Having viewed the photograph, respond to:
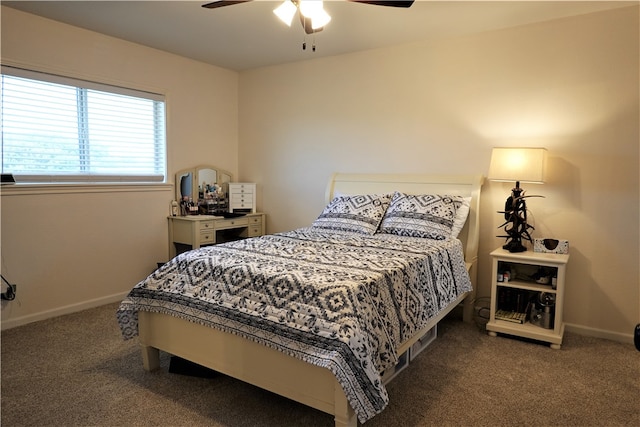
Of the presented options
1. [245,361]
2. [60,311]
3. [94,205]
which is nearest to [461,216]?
[245,361]

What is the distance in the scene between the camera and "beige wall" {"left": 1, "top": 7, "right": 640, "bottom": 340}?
3061 mm

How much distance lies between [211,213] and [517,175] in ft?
9.76

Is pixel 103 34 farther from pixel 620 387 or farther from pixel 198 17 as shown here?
pixel 620 387

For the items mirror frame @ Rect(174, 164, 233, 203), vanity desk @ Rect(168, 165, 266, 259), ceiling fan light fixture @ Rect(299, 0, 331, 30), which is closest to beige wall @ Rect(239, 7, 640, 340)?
vanity desk @ Rect(168, 165, 266, 259)

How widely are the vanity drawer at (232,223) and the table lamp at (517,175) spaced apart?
256 cm

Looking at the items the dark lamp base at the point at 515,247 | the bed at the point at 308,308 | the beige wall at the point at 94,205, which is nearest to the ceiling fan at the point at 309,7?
the bed at the point at 308,308

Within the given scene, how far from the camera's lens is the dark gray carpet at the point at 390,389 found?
2086mm

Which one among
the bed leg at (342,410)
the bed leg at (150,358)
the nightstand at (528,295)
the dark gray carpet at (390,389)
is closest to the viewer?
the bed leg at (342,410)

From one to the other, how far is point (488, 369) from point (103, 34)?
3.97 meters

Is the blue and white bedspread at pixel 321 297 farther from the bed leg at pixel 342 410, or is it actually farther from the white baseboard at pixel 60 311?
the white baseboard at pixel 60 311

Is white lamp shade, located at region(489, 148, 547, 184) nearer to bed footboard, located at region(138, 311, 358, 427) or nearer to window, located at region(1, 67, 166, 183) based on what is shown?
bed footboard, located at region(138, 311, 358, 427)

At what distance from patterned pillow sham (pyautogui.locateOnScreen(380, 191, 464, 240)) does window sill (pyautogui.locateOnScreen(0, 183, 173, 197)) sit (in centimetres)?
A: 226

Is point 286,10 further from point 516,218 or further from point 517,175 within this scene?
point 516,218

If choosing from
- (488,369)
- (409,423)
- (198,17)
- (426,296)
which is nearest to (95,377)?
(409,423)
